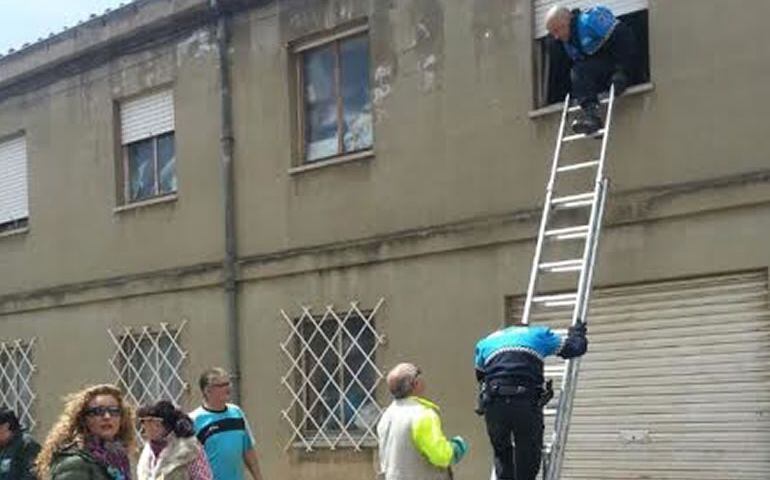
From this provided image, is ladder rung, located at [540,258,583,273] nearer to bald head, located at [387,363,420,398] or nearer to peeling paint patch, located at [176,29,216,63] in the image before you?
bald head, located at [387,363,420,398]

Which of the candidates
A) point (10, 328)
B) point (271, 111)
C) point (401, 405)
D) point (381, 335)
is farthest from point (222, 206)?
point (401, 405)

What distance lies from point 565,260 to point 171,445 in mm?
3812

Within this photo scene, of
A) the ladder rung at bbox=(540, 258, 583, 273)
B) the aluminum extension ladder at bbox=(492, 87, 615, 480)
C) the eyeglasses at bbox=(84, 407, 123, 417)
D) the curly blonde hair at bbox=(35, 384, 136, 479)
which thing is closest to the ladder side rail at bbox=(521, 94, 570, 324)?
the aluminum extension ladder at bbox=(492, 87, 615, 480)

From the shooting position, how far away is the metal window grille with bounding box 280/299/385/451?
37.8ft

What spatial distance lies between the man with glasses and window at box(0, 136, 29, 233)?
8490mm

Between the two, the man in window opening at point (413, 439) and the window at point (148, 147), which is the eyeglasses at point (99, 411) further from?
the window at point (148, 147)

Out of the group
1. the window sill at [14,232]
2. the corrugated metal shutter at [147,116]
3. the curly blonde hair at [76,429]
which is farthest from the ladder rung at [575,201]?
the window sill at [14,232]

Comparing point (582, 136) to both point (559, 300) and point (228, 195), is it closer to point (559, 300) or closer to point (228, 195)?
point (559, 300)

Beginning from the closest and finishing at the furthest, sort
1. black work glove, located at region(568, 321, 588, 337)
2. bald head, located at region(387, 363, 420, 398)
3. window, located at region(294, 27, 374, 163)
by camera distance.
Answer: black work glove, located at region(568, 321, 588, 337) → bald head, located at region(387, 363, 420, 398) → window, located at region(294, 27, 374, 163)

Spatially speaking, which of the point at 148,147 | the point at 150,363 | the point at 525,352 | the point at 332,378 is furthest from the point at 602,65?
the point at 150,363

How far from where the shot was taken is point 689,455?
8945 mm

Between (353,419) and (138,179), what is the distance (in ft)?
14.9

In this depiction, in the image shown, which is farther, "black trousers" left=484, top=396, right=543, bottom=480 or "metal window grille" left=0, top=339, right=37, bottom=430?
"metal window grille" left=0, top=339, right=37, bottom=430

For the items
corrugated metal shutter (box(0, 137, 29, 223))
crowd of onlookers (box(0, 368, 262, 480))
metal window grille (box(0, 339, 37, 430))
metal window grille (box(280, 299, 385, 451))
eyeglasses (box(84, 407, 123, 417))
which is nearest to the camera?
crowd of onlookers (box(0, 368, 262, 480))
